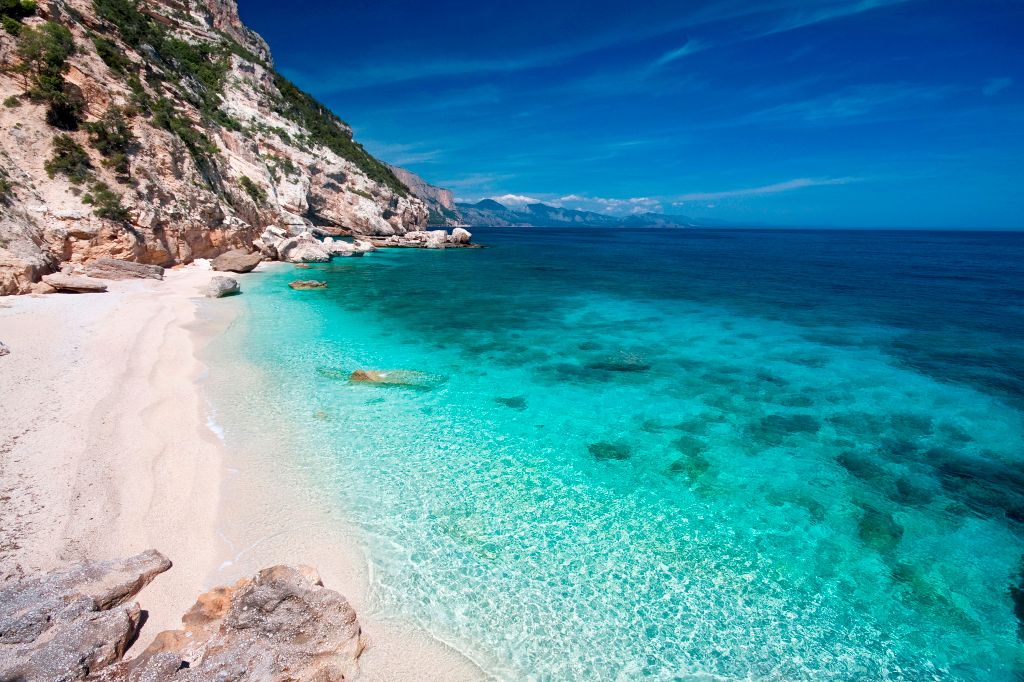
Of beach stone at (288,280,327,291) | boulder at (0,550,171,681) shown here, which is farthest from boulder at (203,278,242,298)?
boulder at (0,550,171,681)

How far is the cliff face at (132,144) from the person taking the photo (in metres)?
20.6

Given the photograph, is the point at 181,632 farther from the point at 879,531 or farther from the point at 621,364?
the point at 621,364

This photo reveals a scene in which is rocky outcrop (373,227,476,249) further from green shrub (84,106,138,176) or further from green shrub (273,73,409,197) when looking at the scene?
green shrub (84,106,138,176)

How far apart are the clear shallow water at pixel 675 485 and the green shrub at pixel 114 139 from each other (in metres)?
13.5

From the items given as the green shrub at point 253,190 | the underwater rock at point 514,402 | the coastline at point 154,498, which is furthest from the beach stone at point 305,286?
the underwater rock at point 514,402

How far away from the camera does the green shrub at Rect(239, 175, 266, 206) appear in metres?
37.8

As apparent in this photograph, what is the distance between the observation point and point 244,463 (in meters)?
8.10

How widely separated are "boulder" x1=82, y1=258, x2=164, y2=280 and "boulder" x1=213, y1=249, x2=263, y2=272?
477 centimetres

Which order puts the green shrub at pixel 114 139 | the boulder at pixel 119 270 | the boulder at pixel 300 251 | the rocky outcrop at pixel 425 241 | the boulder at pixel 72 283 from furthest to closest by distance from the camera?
the rocky outcrop at pixel 425 241
the boulder at pixel 300 251
the green shrub at pixel 114 139
the boulder at pixel 119 270
the boulder at pixel 72 283

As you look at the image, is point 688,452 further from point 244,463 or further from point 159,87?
point 159,87

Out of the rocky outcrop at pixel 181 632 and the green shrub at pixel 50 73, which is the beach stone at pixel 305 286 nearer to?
the green shrub at pixel 50 73

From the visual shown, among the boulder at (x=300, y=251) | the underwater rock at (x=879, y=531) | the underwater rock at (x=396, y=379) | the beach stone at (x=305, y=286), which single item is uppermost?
the boulder at (x=300, y=251)

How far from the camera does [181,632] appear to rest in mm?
4730

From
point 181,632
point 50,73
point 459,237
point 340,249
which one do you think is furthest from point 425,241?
point 181,632
